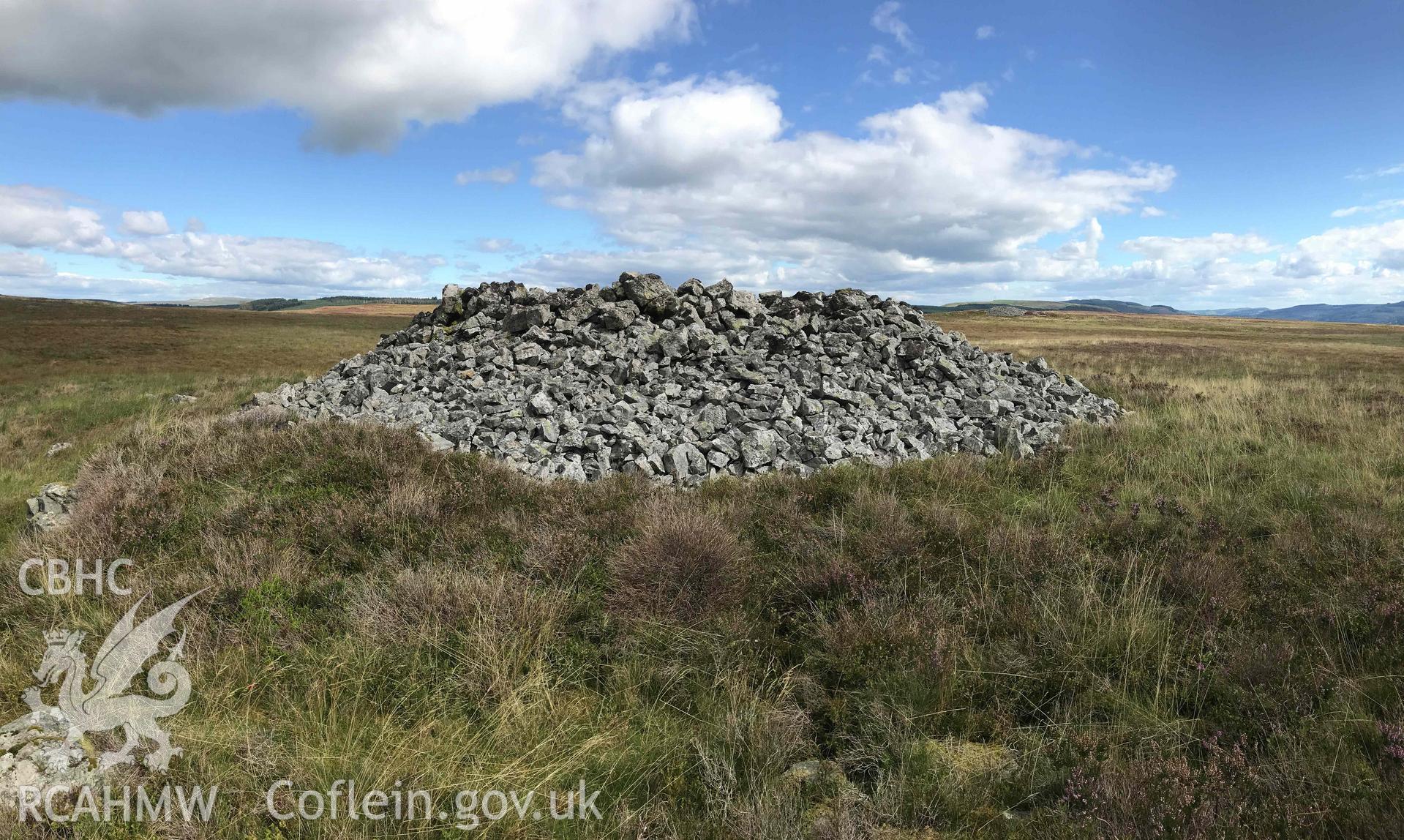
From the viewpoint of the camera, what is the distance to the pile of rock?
429 inches

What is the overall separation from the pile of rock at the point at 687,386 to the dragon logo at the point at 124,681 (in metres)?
5.38

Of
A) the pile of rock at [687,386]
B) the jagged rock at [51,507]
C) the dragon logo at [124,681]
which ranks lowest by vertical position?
the dragon logo at [124,681]

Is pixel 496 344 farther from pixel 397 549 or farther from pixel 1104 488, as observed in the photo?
pixel 1104 488

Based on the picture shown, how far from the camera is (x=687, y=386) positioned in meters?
13.6

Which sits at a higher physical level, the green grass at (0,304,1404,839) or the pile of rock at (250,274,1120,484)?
the pile of rock at (250,274,1120,484)

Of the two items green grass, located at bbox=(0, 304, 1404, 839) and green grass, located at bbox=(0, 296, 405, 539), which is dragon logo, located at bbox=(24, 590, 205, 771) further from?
green grass, located at bbox=(0, 296, 405, 539)

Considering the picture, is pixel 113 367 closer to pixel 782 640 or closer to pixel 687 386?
pixel 687 386

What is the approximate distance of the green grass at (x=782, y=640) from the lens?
344cm

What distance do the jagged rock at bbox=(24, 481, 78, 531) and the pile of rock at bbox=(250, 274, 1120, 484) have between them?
400 centimetres

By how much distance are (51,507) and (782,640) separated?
9.91 m

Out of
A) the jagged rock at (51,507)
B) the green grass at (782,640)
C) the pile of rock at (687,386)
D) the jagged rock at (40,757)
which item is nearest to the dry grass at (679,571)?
the green grass at (782,640)

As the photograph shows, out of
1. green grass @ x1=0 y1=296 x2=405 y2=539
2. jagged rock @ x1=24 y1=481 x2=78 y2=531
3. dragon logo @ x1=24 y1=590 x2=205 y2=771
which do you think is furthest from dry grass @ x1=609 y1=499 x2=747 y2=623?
green grass @ x1=0 y1=296 x2=405 y2=539

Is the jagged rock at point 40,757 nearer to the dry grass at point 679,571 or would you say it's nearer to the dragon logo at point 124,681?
the dragon logo at point 124,681

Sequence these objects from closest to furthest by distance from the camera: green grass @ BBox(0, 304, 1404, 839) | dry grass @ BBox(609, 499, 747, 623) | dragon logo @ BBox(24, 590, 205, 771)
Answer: green grass @ BBox(0, 304, 1404, 839), dragon logo @ BBox(24, 590, 205, 771), dry grass @ BBox(609, 499, 747, 623)
